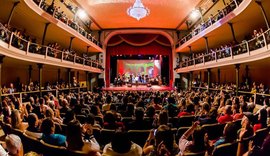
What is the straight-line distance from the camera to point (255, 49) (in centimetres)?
1118

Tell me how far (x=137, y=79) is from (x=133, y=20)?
8.25 metres

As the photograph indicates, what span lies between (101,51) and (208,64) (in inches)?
504

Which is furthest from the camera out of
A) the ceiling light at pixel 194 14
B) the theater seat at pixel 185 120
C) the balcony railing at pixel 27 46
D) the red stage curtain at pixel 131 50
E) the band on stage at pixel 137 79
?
the band on stage at pixel 137 79

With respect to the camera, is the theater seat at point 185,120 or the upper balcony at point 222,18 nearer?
the theater seat at point 185,120

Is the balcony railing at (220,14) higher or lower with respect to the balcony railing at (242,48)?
higher

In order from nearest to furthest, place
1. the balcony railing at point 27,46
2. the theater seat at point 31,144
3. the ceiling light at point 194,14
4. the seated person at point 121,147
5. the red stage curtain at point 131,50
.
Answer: the seated person at point 121,147 < the theater seat at point 31,144 < the balcony railing at point 27,46 < the ceiling light at point 194,14 < the red stage curtain at point 131,50

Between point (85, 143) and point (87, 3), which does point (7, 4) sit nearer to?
point (87, 3)

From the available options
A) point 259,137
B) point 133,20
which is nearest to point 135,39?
point 133,20

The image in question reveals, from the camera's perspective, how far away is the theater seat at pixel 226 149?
132 inches

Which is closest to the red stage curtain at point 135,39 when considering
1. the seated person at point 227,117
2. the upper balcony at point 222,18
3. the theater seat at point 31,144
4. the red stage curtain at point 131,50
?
the red stage curtain at point 131,50

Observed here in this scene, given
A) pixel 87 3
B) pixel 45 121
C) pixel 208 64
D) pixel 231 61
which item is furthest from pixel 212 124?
pixel 87 3

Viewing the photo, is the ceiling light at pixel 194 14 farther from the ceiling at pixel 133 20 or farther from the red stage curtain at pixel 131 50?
the red stage curtain at pixel 131 50

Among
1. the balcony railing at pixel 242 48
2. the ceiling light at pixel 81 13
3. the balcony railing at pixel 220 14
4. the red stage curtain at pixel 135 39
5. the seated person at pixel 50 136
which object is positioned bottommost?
the seated person at pixel 50 136

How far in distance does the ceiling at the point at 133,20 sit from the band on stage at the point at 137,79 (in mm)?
5975
